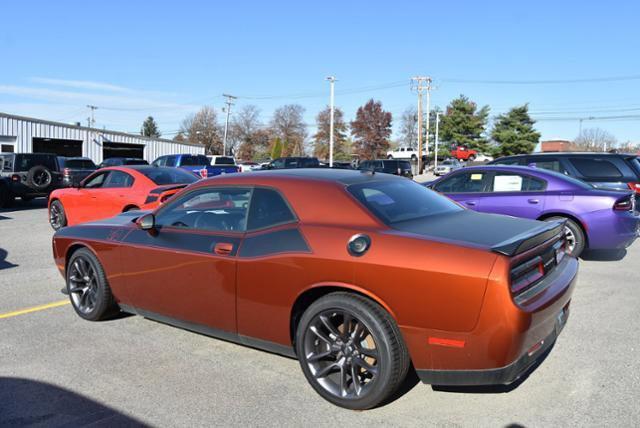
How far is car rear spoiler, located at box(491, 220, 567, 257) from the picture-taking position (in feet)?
9.89

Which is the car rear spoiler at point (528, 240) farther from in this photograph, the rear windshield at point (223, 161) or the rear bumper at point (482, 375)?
the rear windshield at point (223, 161)

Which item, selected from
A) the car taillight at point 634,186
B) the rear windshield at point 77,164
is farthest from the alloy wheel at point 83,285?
the rear windshield at point 77,164

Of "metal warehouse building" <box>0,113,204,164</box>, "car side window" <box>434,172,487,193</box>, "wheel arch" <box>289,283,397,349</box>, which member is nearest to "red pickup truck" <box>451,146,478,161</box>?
"metal warehouse building" <box>0,113,204,164</box>

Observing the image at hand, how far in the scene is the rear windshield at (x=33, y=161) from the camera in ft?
53.7

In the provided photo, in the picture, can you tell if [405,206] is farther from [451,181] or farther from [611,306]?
[451,181]

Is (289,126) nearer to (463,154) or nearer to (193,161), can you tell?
(463,154)

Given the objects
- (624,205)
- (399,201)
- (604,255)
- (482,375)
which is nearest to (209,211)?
(399,201)

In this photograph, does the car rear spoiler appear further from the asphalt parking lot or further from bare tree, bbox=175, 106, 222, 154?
bare tree, bbox=175, 106, 222, 154

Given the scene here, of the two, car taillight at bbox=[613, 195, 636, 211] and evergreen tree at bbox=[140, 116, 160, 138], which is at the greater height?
evergreen tree at bbox=[140, 116, 160, 138]

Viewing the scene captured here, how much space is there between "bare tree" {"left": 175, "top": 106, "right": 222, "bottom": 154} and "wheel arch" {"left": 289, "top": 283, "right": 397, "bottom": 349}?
90685 millimetres

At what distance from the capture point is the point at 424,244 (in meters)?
3.17

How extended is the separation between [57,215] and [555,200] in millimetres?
9959

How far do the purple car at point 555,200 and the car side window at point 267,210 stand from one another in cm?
490

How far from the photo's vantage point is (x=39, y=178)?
16203 millimetres
